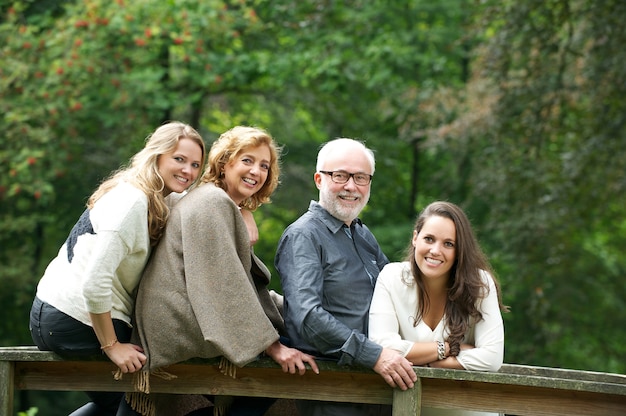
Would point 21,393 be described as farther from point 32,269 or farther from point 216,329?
point 216,329

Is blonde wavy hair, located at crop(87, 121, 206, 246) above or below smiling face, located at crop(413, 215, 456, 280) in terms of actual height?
above

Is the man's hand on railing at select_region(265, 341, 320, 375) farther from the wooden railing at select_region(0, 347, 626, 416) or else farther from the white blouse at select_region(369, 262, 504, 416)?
the white blouse at select_region(369, 262, 504, 416)

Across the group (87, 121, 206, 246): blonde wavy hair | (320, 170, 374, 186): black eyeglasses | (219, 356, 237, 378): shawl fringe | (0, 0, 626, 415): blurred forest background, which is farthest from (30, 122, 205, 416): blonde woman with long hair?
(0, 0, 626, 415): blurred forest background

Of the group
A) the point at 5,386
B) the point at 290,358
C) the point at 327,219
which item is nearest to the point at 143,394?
the point at 5,386

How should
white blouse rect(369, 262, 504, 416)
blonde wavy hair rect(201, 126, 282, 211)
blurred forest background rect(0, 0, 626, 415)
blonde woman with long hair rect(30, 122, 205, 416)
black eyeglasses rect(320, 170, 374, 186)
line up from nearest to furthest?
blonde woman with long hair rect(30, 122, 205, 416) < white blouse rect(369, 262, 504, 416) < blonde wavy hair rect(201, 126, 282, 211) < black eyeglasses rect(320, 170, 374, 186) < blurred forest background rect(0, 0, 626, 415)

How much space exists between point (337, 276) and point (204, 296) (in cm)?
64

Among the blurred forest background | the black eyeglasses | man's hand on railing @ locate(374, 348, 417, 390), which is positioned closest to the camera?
man's hand on railing @ locate(374, 348, 417, 390)

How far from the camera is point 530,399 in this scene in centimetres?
356

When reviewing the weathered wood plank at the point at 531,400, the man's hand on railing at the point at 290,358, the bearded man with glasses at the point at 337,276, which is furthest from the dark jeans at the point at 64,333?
the weathered wood plank at the point at 531,400

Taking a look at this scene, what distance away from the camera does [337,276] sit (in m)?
3.77

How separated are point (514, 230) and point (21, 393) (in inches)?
307

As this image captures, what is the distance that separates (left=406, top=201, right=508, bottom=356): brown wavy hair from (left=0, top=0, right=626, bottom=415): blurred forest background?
19.7 feet

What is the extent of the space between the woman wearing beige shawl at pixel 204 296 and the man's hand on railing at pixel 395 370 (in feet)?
0.87

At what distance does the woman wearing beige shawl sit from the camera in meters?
3.38
